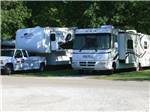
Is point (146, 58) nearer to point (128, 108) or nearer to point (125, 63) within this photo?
point (125, 63)

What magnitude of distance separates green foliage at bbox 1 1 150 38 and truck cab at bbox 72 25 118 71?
7.49 metres

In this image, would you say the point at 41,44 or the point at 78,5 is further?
the point at 78,5

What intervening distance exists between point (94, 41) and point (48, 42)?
17.0ft

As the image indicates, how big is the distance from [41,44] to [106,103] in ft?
63.7

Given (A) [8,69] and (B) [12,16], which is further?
(B) [12,16]

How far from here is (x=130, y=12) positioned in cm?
3822

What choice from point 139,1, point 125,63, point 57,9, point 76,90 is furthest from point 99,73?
point 76,90

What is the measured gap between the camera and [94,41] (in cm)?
2888

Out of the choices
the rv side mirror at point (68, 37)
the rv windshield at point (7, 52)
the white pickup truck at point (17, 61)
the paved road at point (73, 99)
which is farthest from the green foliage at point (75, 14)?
the paved road at point (73, 99)

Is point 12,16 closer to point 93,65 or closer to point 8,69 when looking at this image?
point 8,69

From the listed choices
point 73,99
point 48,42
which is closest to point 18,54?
point 48,42

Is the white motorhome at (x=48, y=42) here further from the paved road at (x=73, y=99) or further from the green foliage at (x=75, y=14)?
the paved road at (x=73, y=99)

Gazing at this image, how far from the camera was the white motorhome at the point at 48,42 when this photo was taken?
33062 millimetres

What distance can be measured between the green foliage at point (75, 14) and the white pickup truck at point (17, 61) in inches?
258
